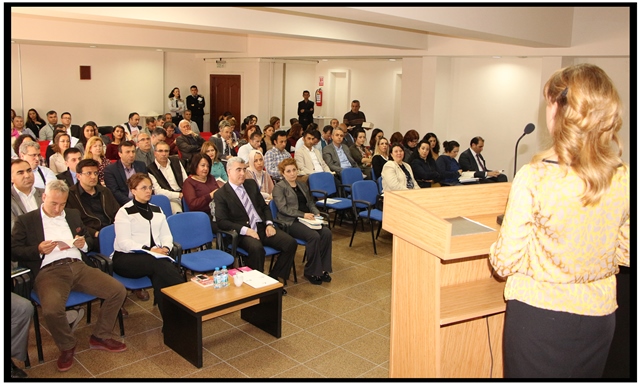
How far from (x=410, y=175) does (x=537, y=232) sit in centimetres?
569

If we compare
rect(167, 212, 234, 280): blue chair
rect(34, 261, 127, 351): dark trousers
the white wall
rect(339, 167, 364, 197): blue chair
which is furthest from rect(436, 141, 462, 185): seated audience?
the white wall

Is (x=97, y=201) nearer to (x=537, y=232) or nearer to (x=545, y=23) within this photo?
(x=537, y=232)

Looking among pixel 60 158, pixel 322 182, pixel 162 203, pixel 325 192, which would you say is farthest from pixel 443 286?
pixel 60 158

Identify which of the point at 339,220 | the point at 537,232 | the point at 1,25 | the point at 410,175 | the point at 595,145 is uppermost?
the point at 1,25

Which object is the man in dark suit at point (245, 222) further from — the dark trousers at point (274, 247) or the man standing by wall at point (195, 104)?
the man standing by wall at point (195, 104)

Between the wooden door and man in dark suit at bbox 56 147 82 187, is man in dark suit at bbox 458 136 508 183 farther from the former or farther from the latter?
the wooden door

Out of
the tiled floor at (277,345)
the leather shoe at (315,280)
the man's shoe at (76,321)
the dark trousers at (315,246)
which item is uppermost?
the dark trousers at (315,246)

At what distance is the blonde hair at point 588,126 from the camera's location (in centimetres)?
191

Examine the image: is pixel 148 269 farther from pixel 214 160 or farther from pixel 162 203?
pixel 214 160

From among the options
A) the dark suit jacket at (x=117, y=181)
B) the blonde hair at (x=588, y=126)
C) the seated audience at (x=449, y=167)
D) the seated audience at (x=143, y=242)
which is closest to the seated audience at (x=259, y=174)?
the dark suit jacket at (x=117, y=181)

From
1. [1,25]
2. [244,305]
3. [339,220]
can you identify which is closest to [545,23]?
[339,220]

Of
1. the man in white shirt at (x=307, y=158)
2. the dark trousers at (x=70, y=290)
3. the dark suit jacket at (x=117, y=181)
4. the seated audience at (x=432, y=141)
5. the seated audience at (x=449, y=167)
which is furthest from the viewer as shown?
the seated audience at (x=432, y=141)

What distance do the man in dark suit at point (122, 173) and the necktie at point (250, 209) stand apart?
4.57ft

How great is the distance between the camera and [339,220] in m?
8.52
